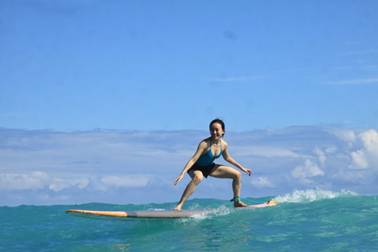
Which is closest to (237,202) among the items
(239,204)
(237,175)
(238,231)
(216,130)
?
(239,204)

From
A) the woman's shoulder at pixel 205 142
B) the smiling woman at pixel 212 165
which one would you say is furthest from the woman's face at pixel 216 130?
the woman's shoulder at pixel 205 142

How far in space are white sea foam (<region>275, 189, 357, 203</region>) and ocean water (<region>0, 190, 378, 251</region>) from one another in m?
0.02

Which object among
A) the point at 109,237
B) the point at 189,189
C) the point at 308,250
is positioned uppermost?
the point at 189,189

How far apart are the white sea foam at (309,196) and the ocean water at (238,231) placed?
0.02 meters

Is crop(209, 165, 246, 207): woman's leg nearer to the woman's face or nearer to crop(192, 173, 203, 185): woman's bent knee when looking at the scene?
crop(192, 173, 203, 185): woman's bent knee

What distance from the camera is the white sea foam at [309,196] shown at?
520 inches

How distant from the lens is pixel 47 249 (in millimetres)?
10047

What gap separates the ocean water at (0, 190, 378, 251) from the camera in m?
8.70

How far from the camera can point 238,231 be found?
971cm

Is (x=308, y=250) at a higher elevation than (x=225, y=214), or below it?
below

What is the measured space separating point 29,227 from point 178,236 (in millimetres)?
5132

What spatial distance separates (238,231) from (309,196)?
4.18 metres

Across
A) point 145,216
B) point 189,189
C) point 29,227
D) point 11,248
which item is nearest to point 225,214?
point 189,189

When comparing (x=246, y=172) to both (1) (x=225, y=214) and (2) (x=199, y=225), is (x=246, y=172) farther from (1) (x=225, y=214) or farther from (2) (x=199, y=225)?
(2) (x=199, y=225)
